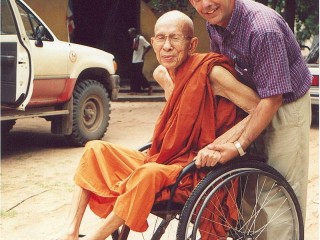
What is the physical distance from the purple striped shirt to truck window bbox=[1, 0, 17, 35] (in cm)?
428

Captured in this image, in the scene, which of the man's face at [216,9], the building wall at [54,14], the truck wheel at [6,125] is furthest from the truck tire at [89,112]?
the building wall at [54,14]

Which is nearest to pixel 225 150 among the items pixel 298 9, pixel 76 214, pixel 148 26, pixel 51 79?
pixel 76 214

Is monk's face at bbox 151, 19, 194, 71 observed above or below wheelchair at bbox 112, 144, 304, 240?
above

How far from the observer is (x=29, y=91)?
6.59 meters

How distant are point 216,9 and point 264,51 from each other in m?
0.38

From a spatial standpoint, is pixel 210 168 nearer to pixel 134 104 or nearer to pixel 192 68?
pixel 192 68

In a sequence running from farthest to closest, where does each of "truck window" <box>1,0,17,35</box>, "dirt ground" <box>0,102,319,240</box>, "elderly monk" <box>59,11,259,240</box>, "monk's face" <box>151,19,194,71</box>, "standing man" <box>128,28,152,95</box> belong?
"standing man" <box>128,28,152,95</box>
"truck window" <box>1,0,17,35</box>
"dirt ground" <box>0,102,319,240</box>
"monk's face" <box>151,19,194,71</box>
"elderly monk" <box>59,11,259,240</box>

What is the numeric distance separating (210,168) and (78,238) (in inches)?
32.5

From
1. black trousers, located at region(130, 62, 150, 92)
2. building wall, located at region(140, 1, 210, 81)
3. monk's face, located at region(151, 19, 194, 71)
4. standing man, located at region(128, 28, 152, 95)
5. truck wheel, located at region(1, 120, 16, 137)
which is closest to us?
monk's face, located at region(151, 19, 194, 71)

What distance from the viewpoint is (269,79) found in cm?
283

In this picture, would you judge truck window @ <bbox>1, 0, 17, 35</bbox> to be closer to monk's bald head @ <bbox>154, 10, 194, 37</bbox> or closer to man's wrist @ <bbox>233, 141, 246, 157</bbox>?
monk's bald head @ <bbox>154, 10, 194, 37</bbox>

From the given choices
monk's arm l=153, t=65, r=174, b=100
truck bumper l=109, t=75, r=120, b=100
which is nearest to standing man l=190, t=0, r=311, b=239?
monk's arm l=153, t=65, r=174, b=100

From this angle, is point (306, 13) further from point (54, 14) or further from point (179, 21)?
point (179, 21)

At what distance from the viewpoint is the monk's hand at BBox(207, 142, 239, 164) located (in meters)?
2.87
